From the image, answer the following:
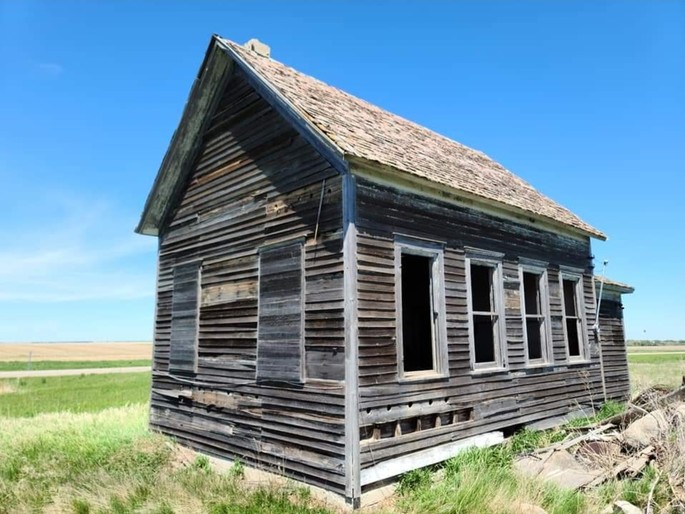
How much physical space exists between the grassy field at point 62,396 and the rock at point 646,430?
46.8 feet

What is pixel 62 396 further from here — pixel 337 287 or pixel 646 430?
pixel 646 430

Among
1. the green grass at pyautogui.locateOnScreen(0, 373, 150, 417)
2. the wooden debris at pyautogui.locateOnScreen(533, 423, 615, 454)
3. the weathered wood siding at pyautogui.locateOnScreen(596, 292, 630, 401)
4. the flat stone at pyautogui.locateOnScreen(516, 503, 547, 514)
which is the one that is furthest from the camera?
the green grass at pyautogui.locateOnScreen(0, 373, 150, 417)

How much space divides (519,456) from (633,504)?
75.9 inches

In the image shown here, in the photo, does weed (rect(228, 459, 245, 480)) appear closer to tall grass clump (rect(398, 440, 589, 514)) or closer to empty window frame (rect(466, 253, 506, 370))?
tall grass clump (rect(398, 440, 589, 514))

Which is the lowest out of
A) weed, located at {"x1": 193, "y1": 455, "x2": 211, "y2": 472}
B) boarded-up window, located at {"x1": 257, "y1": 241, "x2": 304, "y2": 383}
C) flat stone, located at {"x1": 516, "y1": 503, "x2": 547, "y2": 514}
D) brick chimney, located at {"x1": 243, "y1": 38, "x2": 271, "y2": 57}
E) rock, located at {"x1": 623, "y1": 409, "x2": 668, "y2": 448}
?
weed, located at {"x1": 193, "y1": 455, "x2": 211, "y2": 472}

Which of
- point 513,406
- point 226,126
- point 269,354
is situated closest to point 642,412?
point 513,406

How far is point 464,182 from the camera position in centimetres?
879

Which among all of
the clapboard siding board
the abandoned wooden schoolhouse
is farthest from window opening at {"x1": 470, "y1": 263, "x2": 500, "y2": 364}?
the clapboard siding board

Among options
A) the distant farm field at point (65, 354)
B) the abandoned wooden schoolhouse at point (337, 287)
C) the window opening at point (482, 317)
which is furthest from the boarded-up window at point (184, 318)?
the distant farm field at point (65, 354)

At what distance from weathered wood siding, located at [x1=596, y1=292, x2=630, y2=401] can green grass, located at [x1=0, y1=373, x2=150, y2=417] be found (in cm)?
1399

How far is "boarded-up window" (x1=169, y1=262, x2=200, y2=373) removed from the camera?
363 inches

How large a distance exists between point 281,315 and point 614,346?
10544 mm

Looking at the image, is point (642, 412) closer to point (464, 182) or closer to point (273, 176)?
point (464, 182)

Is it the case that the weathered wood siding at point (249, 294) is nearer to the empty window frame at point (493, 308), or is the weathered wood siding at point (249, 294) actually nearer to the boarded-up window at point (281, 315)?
the boarded-up window at point (281, 315)
